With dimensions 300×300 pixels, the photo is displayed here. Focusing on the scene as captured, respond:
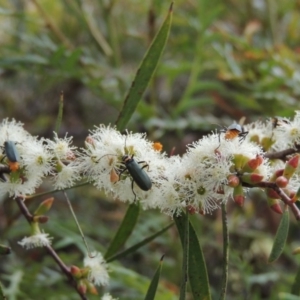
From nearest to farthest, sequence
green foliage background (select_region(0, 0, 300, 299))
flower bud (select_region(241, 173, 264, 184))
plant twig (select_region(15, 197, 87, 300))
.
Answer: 1. flower bud (select_region(241, 173, 264, 184))
2. plant twig (select_region(15, 197, 87, 300))
3. green foliage background (select_region(0, 0, 300, 299))

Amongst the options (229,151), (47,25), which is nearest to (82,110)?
(47,25)

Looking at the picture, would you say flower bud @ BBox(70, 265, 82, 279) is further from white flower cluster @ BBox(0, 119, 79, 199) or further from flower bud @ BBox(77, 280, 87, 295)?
white flower cluster @ BBox(0, 119, 79, 199)

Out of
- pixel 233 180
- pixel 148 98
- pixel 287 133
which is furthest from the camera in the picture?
pixel 148 98

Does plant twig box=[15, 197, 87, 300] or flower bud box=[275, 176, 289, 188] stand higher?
flower bud box=[275, 176, 289, 188]

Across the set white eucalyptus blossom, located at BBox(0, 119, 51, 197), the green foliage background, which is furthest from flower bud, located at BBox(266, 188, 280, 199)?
the green foliage background

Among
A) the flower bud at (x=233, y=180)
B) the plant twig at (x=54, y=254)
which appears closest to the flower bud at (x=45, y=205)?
the plant twig at (x=54, y=254)

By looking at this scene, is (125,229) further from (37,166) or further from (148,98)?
(148,98)

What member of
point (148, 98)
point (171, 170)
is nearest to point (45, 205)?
point (171, 170)
